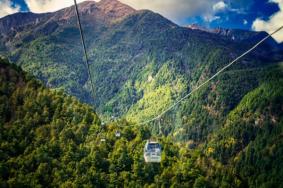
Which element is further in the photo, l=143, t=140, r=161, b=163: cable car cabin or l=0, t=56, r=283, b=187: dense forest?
l=0, t=56, r=283, b=187: dense forest

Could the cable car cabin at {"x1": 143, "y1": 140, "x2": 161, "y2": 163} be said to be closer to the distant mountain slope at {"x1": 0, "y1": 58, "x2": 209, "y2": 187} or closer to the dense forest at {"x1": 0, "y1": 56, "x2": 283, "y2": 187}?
the dense forest at {"x1": 0, "y1": 56, "x2": 283, "y2": 187}

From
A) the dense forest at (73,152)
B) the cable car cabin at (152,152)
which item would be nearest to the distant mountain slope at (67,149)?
the dense forest at (73,152)

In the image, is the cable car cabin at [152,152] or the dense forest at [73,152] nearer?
the cable car cabin at [152,152]

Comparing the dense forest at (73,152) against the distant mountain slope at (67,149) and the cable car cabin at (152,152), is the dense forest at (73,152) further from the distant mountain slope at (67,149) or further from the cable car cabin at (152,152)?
the cable car cabin at (152,152)

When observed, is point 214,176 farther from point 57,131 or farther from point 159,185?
point 57,131

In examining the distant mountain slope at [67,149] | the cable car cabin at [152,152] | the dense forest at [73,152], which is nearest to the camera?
the cable car cabin at [152,152]

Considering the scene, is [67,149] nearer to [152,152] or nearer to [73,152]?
[73,152]

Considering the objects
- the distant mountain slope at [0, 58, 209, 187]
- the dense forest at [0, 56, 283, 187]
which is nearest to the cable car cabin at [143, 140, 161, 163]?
the dense forest at [0, 56, 283, 187]

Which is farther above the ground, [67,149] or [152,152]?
[152,152]

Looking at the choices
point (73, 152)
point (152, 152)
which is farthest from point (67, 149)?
point (152, 152)

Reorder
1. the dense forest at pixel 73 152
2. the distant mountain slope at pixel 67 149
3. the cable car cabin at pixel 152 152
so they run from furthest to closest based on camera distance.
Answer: the dense forest at pixel 73 152 → the distant mountain slope at pixel 67 149 → the cable car cabin at pixel 152 152

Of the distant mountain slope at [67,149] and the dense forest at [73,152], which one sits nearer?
the distant mountain slope at [67,149]
